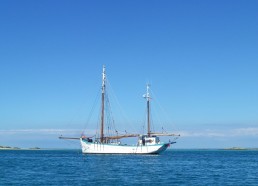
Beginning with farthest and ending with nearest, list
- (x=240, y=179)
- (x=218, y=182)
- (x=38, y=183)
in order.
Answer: (x=240, y=179), (x=218, y=182), (x=38, y=183)

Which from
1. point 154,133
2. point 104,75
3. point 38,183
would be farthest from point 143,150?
point 38,183

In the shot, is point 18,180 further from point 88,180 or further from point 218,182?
point 218,182

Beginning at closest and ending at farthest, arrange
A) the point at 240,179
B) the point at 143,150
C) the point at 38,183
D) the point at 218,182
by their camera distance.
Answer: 1. the point at 38,183
2. the point at 218,182
3. the point at 240,179
4. the point at 143,150

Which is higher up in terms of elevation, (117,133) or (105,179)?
(117,133)

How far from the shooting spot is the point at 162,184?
5488 cm

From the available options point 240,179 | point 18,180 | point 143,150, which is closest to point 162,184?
point 240,179

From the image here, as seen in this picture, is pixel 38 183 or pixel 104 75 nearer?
pixel 38 183

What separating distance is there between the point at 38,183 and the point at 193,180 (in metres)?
21.0

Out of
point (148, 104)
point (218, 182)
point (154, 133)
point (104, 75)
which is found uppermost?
point (104, 75)

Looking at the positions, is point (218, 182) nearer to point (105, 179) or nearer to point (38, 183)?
point (105, 179)

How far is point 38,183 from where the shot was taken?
5475 cm

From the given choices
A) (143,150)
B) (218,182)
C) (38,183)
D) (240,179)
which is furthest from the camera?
(143,150)

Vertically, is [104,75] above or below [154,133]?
above

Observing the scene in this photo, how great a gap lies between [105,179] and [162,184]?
8.71 m
